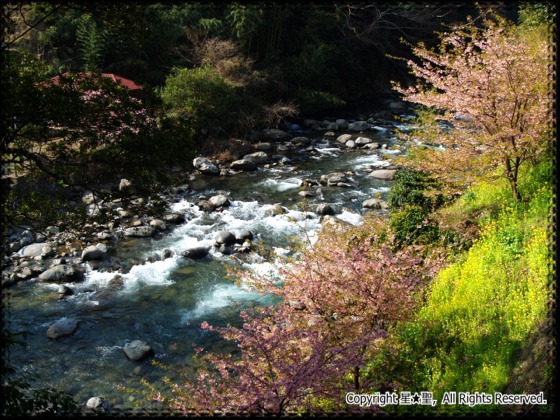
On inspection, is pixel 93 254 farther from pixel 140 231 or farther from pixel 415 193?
pixel 415 193

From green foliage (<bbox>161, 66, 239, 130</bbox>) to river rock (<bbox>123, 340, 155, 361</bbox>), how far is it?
1253 centimetres

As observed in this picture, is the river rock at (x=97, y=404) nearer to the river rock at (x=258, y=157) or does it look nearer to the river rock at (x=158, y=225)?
the river rock at (x=158, y=225)

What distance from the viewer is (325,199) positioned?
1712 centimetres

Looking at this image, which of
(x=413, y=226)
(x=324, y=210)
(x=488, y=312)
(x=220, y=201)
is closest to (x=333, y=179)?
(x=324, y=210)

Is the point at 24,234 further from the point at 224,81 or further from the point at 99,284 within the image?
the point at 224,81

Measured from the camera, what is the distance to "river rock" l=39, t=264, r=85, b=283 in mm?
12180

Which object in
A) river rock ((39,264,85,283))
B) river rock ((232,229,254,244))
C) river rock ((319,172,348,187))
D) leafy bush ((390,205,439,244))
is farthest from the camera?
river rock ((319,172,348,187))

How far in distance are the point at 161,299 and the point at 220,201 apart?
6.05 meters

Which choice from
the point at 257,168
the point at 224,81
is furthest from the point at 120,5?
the point at 224,81

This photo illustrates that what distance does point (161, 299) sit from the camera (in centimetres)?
1158

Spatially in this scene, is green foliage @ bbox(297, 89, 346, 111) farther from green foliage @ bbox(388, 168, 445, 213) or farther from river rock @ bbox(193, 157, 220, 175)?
green foliage @ bbox(388, 168, 445, 213)

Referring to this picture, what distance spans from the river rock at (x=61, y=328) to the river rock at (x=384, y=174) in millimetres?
12798

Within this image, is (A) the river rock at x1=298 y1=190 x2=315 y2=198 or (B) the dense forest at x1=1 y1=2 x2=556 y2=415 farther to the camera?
(A) the river rock at x1=298 y1=190 x2=315 y2=198

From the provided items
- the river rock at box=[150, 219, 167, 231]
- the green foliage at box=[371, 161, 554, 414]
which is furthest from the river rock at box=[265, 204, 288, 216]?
the green foliage at box=[371, 161, 554, 414]
